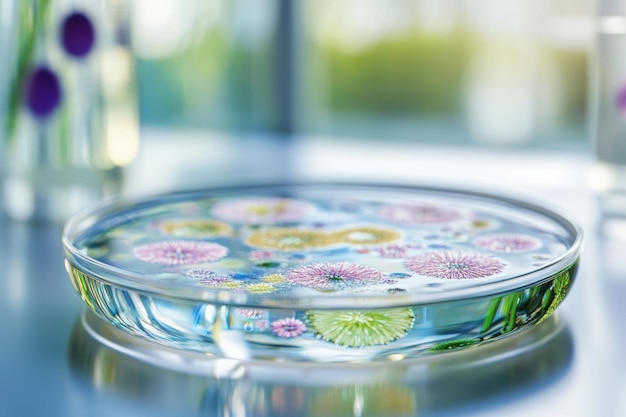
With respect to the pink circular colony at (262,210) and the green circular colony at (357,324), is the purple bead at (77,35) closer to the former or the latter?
the pink circular colony at (262,210)

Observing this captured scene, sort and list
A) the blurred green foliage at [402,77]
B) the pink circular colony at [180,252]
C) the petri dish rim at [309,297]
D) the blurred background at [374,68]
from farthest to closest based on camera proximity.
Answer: the blurred green foliage at [402,77], the blurred background at [374,68], the pink circular colony at [180,252], the petri dish rim at [309,297]

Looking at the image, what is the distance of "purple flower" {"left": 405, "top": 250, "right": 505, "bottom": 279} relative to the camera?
39 cm

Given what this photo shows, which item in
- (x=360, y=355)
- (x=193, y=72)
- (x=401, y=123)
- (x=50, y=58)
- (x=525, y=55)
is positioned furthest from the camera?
(x=401, y=123)

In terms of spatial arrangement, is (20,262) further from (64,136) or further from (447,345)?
(447,345)

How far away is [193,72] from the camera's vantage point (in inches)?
44.5

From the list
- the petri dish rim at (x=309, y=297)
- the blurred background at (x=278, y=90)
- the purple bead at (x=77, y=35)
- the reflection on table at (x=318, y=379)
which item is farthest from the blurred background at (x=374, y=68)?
the reflection on table at (x=318, y=379)

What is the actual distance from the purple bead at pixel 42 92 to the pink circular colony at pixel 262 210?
5.5 inches

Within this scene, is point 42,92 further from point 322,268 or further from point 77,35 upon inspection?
point 322,268

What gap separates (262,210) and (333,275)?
155 mm

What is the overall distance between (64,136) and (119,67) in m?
0.06

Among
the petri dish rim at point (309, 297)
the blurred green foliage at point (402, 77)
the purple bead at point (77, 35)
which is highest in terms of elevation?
the purple bead at point (77, 35)

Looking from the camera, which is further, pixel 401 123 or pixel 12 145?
pixel 401 123

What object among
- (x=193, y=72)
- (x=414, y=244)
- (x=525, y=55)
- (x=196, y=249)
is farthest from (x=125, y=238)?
(x=525, y=55)

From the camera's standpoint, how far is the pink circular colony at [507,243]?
1.44 ft
